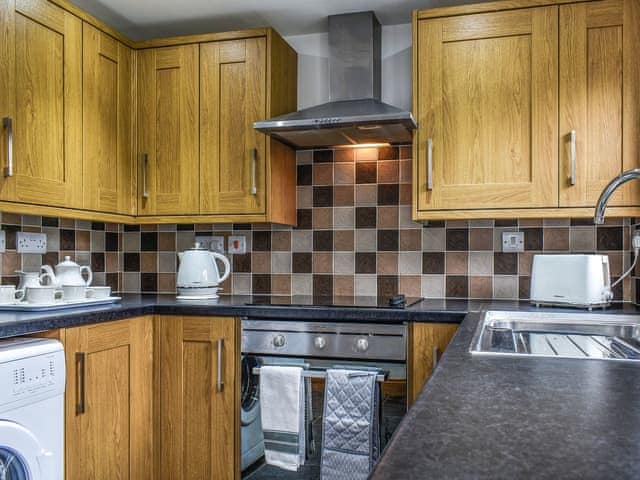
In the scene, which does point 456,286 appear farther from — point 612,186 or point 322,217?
point 612,186

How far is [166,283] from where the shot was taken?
3176mm

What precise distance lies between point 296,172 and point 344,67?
571mm

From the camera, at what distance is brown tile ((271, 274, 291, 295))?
3.02 metres

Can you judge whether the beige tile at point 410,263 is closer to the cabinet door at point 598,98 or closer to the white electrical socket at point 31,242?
the cabinet door at point 598,98

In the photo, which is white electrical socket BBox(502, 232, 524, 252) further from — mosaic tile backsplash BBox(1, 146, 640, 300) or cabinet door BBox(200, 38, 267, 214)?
cabinet door BBox(200, 38, 267, 214)

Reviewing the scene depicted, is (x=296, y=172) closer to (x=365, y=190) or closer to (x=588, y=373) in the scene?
(x=365, y=190)

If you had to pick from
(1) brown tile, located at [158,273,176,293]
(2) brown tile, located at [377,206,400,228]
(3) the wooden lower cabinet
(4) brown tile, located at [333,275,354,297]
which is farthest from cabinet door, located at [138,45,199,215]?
(3) the wooden lower cabinet

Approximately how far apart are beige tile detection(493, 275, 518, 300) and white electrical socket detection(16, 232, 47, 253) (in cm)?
205

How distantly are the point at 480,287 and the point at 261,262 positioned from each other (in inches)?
42.8

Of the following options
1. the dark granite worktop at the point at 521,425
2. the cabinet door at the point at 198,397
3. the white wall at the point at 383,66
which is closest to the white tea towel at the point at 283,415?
the cabinet door at the point at 198,397

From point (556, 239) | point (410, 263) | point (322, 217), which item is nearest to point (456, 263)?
point (410, 263)

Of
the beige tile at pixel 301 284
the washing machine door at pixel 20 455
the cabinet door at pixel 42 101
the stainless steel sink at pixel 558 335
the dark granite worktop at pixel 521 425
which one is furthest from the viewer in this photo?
the beige tile at pixel 301 284

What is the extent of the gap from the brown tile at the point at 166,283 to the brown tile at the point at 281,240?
58 centimetres

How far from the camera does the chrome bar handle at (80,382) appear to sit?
2066 mm
